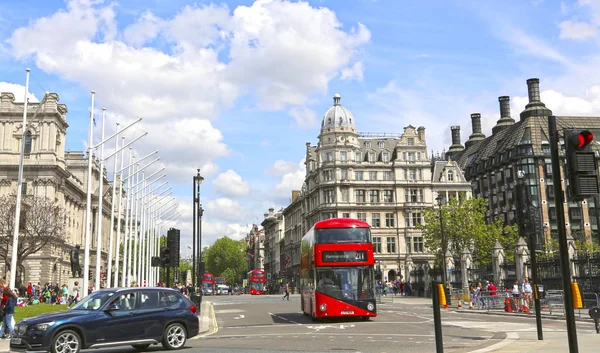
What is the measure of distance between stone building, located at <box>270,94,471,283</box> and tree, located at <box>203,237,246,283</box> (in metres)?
83.8

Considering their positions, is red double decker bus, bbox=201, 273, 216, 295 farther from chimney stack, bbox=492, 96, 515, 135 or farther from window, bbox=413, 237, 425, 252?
chimney stack, bbox=492, 96, 515, 135

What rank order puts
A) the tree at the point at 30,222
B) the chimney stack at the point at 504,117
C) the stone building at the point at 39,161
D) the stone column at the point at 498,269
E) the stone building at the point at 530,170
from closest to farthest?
1. the stone column at the point at 498,269
2. the tree at the point at 30,222
3. the stone building at the point at 39,161
4. the stone building at the point at 530,170
5. the chimney stack at the point at 504,117

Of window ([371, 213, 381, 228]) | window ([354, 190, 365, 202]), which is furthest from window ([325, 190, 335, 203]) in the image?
window ([371, 213, 381, 228])

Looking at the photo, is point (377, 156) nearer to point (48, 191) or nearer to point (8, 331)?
point (48, 191)

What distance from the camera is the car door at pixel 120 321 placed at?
47.6 feet

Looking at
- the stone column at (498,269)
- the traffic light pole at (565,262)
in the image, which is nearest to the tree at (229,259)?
the stone column at (498,269)

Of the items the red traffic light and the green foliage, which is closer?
the red traffic light

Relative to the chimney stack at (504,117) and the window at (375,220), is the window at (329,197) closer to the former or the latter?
the window at (375,220)

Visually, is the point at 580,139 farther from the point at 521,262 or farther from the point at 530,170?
the point at 530,170

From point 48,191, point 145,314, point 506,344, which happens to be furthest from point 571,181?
point 48,191

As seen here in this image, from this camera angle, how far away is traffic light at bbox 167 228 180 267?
24.5m

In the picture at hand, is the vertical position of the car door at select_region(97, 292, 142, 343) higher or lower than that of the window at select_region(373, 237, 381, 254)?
lower

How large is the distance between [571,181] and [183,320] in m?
11.0

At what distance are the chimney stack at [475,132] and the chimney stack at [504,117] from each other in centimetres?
811
